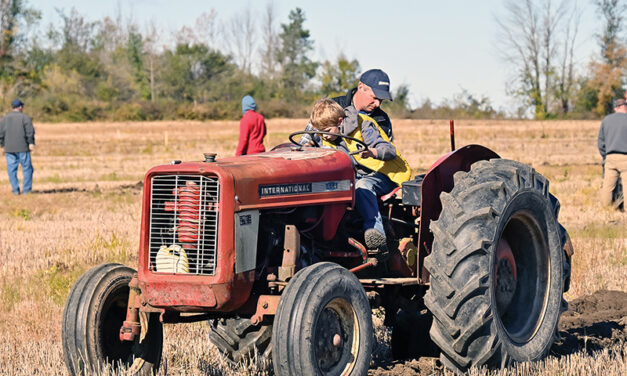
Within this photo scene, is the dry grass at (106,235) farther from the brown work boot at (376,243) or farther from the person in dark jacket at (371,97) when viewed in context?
the person in dark jacket at (371,97)

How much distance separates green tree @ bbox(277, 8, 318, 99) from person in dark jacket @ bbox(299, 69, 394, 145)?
63738 mm

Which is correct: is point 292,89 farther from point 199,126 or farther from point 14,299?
point 14,299

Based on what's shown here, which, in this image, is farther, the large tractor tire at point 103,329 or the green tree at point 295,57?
the green tree at point 295,57

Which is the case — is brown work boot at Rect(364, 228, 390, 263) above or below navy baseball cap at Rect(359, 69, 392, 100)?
below

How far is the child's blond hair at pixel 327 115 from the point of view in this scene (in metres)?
5.51

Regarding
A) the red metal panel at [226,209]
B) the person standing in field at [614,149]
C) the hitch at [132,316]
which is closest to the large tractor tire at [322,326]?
the red metal panel at [226,209]

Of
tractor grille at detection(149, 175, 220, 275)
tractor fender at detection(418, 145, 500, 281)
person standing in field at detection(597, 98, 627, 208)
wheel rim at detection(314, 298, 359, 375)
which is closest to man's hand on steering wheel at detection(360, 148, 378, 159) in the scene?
tractor fender at detection(418, 145, 500, 281)

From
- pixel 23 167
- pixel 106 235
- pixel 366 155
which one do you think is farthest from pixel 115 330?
pixel 23 167

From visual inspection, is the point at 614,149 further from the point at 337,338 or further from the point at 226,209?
the point at 226,209

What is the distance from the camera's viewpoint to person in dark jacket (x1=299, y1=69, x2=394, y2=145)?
583cm

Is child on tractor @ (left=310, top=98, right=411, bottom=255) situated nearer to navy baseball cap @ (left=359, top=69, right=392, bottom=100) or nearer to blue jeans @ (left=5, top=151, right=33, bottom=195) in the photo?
navy baseball cap @ (left=359, top=69, right=392, bottom=100)

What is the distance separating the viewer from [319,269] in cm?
454

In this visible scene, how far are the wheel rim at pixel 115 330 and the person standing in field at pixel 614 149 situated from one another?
32.7 ft

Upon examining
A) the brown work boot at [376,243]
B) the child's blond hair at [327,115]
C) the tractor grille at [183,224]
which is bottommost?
the brown work boot at [376,243]
